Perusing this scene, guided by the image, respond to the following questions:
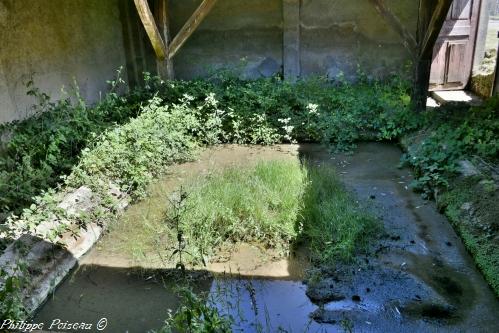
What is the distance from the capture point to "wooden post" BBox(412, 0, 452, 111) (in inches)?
265

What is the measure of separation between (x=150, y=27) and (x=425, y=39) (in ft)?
14.4

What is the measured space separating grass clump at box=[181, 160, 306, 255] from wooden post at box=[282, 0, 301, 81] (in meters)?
4.01

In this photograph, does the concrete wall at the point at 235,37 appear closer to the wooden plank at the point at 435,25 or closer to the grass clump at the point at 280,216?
the wooden plank at the point at 435,25

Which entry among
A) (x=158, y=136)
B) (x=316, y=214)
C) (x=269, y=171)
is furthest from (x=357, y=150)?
(x=158, y=136)

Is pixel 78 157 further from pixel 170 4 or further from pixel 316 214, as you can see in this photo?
pixel 170 4

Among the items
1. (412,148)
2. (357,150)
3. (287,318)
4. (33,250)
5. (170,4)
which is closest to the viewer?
(287,318)

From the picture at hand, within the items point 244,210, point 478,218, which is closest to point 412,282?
point 478,218

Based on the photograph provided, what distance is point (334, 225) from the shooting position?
4.64 meters

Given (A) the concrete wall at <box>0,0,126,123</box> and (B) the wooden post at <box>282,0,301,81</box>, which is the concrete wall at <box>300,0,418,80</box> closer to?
(B) the wooden post at <box>282,0,301,81</box>

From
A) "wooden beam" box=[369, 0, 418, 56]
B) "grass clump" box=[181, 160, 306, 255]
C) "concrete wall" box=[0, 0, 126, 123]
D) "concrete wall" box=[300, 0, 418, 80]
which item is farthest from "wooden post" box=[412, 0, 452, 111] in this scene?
"concrete wall" box=[0, 0, 126, 123]

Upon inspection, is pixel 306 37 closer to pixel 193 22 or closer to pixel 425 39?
pixel 425 39

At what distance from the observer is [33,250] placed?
416 cm

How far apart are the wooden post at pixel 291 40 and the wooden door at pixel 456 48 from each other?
278 centimetres

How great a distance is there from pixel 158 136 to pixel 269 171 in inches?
74.8
